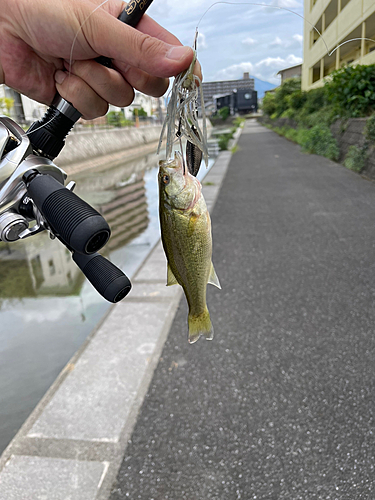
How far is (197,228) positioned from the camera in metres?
1.08

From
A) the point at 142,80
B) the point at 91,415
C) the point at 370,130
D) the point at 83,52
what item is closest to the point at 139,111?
the point at 142,80

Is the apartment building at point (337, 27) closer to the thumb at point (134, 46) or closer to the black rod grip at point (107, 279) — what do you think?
the thumb at point (134, 46)

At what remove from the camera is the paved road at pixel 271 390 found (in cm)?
289

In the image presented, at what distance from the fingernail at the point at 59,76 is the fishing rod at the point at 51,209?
17.6 inches

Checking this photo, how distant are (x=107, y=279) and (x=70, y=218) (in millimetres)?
207

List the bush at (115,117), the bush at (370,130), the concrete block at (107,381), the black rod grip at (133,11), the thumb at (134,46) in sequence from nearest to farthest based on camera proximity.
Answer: the thumb at (134,46) < the black rod grip at (133,11) < the bush at (115,117) < the concrete block at (107,381) < the bush at (370,130)

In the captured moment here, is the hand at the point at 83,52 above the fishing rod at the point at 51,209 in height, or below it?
above

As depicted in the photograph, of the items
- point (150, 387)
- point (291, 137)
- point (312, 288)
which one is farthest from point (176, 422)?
point (291, 137)

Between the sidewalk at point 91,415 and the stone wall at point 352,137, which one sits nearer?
the sidewalk at point 91,415

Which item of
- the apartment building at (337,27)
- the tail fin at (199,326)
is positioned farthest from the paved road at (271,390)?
the apartment building at (337,27)

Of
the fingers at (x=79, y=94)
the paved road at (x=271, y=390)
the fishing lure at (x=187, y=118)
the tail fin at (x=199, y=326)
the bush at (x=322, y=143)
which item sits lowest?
the paved road at (x=271, y=390)

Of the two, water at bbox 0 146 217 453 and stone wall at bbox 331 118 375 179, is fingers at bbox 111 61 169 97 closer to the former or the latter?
water at bbox 0 146 217 453

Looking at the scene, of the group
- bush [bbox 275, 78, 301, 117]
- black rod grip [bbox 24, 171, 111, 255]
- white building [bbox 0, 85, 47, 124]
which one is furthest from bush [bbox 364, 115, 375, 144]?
bush [bbox 275, 78, 301, 117]

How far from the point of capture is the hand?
1.09 metres
